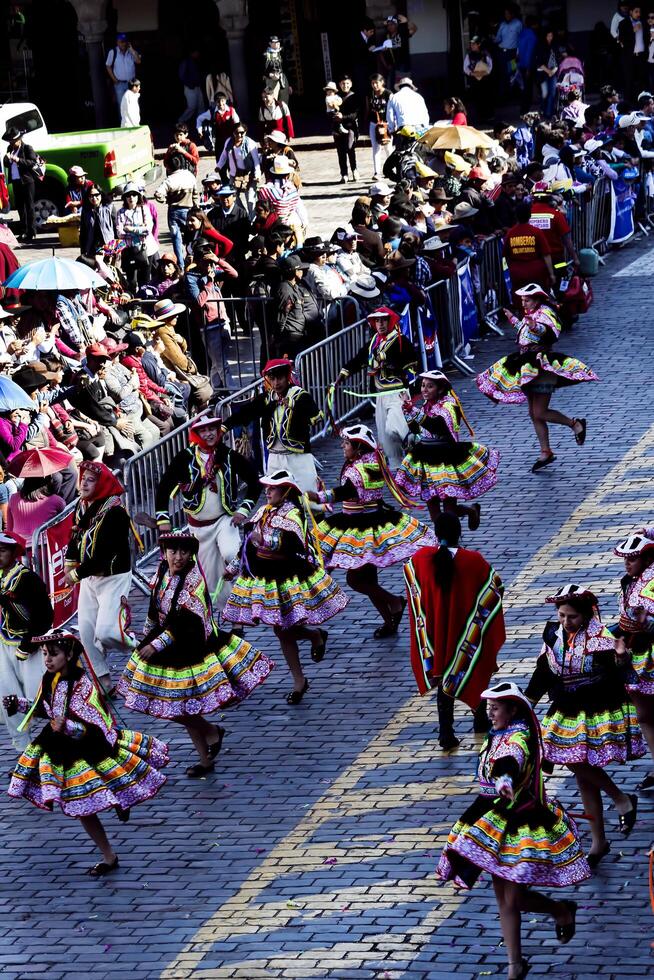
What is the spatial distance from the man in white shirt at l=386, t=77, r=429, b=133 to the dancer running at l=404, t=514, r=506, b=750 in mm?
18516

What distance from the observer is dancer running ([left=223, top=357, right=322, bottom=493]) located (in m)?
13.6

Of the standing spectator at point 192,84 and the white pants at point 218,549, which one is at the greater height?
the standing spectator at point 192,84

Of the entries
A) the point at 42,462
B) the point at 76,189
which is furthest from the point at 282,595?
the point at 76,189

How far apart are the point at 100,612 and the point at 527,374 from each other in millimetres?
5021

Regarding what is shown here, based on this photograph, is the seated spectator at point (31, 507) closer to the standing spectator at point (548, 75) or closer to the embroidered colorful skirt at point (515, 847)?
the embroidered colorful skirt at point (515, 847)

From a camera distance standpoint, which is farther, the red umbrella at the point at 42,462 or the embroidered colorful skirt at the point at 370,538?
the red umbrella at the point at 42,462

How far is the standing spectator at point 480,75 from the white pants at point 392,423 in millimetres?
18627

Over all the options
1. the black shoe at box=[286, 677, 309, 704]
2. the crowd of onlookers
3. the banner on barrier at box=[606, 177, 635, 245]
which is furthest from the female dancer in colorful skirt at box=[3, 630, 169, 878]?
the banner on barrier at box=[606, 177, 635, 245]

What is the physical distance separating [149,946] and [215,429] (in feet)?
14.7

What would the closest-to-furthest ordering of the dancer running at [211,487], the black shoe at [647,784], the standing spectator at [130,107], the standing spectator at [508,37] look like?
the black shoe at [647,784]
the dancer running at [211,487]
the standing spectator at [130,107]
the standing spectator at [508,37]

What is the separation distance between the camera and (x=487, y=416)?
18.0 m

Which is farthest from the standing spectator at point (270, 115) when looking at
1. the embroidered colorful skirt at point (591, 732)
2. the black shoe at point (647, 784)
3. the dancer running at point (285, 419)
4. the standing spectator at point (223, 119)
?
the embroidered colorful skirt at point (591, 732)

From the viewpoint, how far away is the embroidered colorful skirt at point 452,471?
13758 millimetres

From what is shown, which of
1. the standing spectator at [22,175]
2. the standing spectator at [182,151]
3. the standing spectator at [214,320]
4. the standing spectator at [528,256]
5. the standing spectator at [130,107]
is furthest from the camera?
the standing spectator at [130,107]
